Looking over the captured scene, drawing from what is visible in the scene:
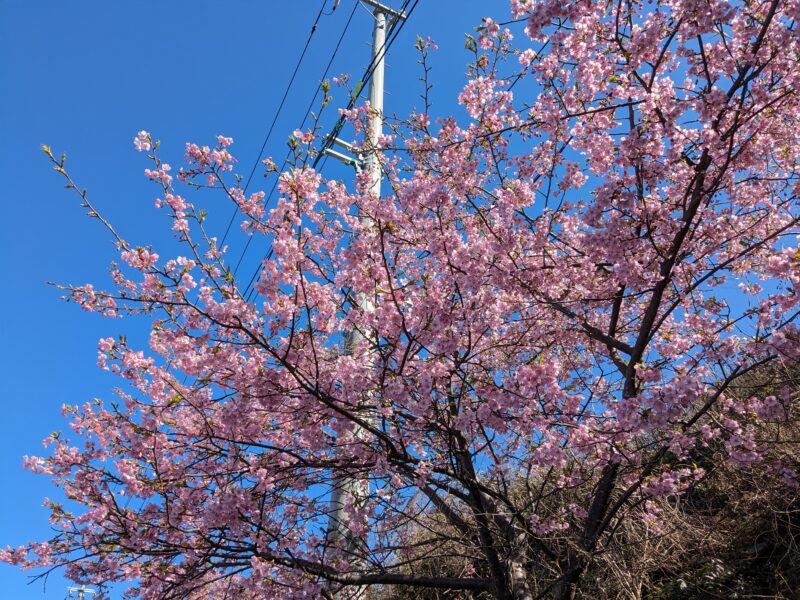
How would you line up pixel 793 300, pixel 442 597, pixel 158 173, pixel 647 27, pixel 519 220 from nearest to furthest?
1. pixel 793 300
2. pixel 647 27
3. pixel 158 173
4. pixel 519 220
5. pixel 442 597

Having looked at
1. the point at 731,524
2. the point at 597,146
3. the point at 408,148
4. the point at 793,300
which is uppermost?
the point at 408,148

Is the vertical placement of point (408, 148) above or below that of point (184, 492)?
above

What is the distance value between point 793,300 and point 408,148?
3.66m

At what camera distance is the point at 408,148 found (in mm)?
5664

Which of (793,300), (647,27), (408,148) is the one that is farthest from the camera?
(408,148)

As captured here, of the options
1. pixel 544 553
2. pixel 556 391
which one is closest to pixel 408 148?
pixel 556 391

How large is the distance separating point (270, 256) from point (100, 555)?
2986 millimetres

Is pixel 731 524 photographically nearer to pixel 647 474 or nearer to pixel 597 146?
pixel 647 474

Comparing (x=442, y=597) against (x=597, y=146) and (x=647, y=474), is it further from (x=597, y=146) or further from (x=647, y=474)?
(x=597, y=146)

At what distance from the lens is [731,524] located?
500 cm

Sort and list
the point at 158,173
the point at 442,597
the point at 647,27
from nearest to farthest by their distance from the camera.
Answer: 1. the point at 647,27
2. the point at 158,173
3. the point at 442,597

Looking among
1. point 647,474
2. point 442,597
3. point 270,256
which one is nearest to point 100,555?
point 270,256

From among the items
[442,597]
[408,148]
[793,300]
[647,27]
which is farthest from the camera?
[442,597]

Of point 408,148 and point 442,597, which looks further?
point 442,597
